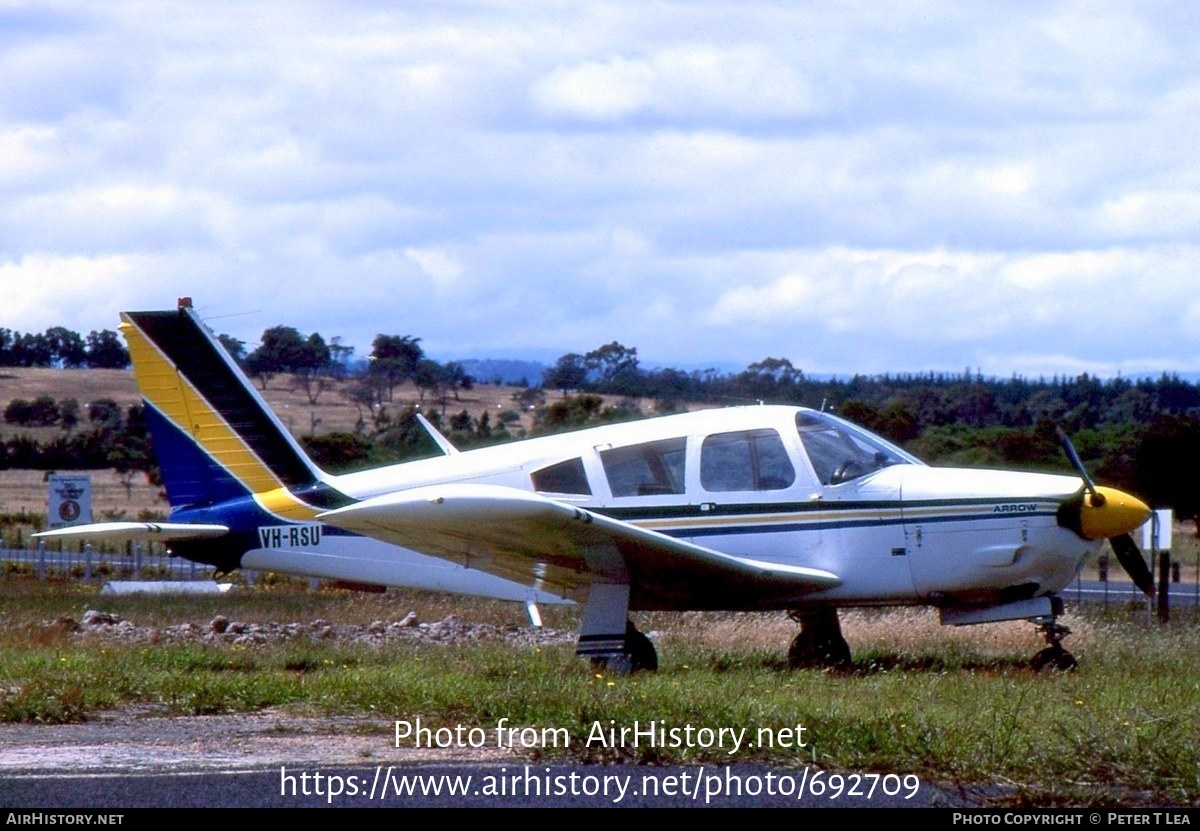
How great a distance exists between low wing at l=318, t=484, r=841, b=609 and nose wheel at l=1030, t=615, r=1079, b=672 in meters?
1.57

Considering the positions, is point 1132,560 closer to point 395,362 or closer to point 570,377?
point 570,377

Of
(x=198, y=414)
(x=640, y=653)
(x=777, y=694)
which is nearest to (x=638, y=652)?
(x=640, y=653)

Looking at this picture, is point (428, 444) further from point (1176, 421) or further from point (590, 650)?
point (590, 650)

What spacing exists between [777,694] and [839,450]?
11.2ft

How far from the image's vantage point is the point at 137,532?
1245 centimetres

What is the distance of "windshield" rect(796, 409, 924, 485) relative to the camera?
11.2 meters

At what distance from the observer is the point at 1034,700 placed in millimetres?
7953

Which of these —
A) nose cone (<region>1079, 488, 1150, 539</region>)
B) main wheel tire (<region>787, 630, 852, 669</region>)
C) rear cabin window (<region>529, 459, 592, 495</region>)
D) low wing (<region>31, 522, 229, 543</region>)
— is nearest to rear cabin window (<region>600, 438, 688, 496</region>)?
rear cabin window (<region>529, 459, 592, 495</region>)

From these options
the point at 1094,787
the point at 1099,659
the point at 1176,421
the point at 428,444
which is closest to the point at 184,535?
the point at 1099,659

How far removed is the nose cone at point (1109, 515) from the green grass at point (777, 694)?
100 centimetres

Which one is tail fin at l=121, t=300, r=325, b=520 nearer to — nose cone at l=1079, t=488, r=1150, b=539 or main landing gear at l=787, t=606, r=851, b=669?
main landing gear at l=787, t=606, r=851, b=669

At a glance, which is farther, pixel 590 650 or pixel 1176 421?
pixel 1176 421

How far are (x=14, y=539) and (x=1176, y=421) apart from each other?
111 ft

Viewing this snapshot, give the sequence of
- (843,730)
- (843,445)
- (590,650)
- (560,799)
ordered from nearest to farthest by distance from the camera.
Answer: (560,799) → (843,730) → (590,650) → (843,445)
